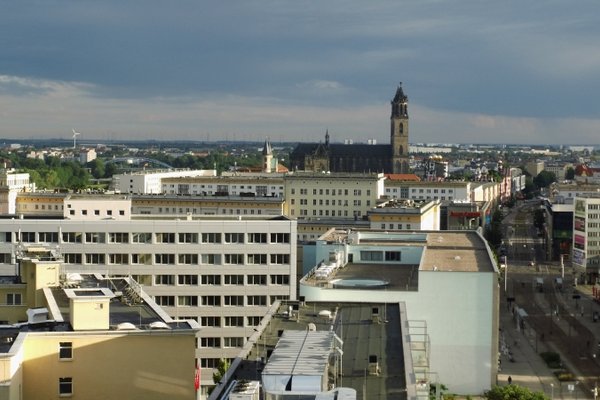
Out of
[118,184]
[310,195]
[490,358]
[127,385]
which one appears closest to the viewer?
[127,385]

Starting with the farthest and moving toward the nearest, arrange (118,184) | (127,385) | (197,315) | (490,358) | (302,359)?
(118,184), (197,315), (490,358), (127,385), (302,359)

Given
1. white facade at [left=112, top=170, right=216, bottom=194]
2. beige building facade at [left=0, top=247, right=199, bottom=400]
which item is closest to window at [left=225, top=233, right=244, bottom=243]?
beige building facade at [left=0, top=247, right=199, bottom=400]

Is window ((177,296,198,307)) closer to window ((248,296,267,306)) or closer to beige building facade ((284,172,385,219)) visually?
window ((248,296,267,306))

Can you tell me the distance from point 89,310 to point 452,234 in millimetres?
37624

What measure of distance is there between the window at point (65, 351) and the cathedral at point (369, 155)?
166m

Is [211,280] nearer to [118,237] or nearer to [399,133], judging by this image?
[118,237]

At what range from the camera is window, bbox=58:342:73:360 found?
2225 centimetres

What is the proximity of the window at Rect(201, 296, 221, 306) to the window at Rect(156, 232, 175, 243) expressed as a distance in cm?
293

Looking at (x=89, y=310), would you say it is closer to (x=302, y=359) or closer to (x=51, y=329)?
(x=51, y=329)

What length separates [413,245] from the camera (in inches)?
1933

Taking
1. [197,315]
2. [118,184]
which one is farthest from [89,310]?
[118,184]

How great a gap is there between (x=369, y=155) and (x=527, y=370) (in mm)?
134387

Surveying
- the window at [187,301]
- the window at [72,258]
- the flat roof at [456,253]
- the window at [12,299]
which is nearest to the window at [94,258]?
the window at [72,258]

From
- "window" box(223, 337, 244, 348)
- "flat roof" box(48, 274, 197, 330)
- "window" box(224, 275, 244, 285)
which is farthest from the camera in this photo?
"window" box(224, 275, 244, 285)
